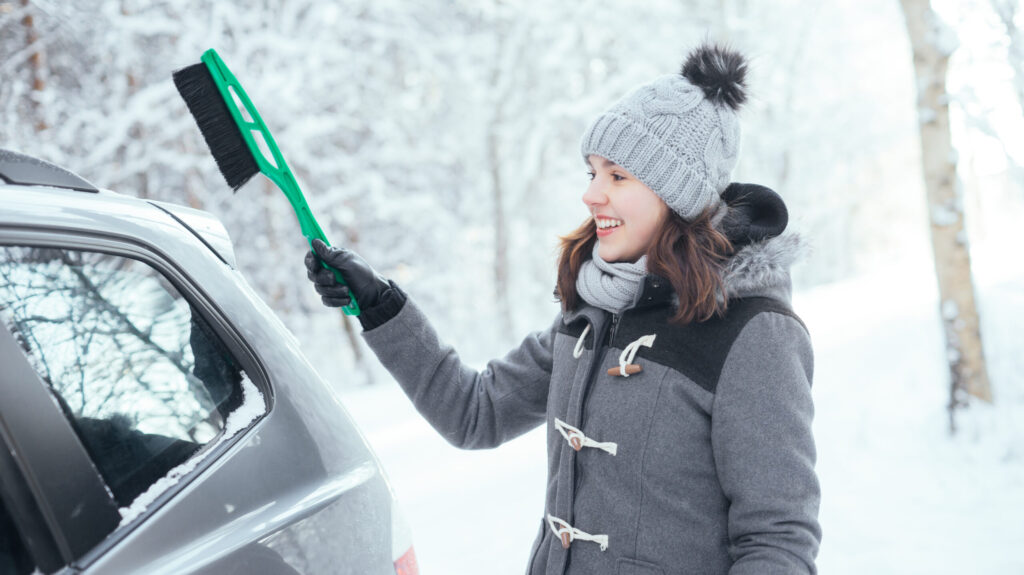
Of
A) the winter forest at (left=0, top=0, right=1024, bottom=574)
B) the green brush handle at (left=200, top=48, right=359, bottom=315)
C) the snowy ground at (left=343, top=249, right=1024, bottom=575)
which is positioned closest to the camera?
the green brush handle at (left=200, top=48, right=359, bottom=315)

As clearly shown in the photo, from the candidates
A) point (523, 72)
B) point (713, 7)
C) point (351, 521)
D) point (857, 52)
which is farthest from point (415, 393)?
point (857, 52)

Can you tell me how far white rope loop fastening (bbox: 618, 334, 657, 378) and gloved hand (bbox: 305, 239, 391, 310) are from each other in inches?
26.3

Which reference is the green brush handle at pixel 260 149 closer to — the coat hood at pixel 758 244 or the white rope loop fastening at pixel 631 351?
the white rope loop fastening at pixel 631 351

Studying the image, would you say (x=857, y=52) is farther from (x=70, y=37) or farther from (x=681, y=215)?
(x=681, y=215)

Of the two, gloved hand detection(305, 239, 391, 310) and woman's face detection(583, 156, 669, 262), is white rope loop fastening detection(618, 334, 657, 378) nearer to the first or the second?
woman's face detection(583, 156, 669, 262)

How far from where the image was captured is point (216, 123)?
185cm

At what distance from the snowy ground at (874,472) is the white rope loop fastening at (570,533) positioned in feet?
6.68

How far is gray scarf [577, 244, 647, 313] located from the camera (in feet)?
5.49

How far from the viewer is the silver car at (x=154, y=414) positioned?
1.04 metres

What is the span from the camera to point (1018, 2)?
4.93m

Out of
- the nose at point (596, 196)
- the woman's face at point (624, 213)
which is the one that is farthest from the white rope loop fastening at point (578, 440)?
the nose at point (596, 196)

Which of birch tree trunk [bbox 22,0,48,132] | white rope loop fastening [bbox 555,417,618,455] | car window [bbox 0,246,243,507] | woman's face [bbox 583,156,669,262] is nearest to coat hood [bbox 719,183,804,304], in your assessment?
woman's face [bbox 583,156,669,262]

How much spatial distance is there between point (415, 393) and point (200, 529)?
84cm

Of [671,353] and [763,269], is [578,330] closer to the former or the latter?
[671,353]
